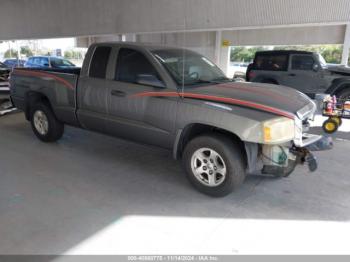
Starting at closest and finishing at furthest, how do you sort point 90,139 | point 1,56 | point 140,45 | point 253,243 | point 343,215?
point 253,243
point 343,215
point 140,45
point 90,139
point 1,56

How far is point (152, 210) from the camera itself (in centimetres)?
325

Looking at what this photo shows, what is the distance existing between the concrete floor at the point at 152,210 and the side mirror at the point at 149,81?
1.27 m

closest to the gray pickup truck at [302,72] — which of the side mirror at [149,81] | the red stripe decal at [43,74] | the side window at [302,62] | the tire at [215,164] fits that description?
the side window at [302,62]

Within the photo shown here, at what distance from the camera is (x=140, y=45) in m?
4.21

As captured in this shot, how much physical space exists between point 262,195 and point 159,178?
4.49ft

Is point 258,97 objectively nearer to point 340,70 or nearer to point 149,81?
point 149,81

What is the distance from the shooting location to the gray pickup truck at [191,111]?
3260 millimetres

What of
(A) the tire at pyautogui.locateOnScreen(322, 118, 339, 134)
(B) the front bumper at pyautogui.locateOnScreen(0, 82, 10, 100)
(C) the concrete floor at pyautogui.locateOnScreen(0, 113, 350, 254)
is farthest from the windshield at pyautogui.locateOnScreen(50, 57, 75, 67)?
(A) the tire at pyautogui.locateOnScreen(322, 118, 339, 134)

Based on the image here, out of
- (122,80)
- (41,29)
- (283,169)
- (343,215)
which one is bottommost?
(343,215)

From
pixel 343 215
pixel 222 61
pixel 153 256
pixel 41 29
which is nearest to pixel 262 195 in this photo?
pixel 343 215

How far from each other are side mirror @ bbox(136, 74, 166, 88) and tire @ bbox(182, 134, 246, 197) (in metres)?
0.88

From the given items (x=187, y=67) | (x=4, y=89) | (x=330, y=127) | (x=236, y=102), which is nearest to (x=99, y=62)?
(x=187, y=67)

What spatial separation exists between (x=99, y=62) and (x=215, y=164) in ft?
7.92

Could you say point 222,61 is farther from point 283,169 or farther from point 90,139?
point 283,169
